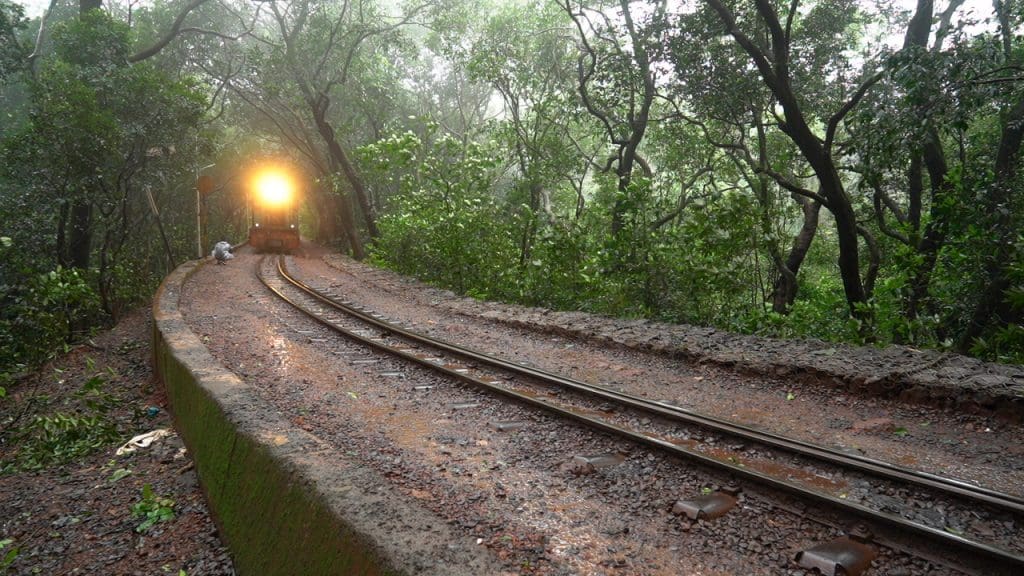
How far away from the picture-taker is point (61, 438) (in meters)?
5.66

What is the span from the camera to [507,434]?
4.63m

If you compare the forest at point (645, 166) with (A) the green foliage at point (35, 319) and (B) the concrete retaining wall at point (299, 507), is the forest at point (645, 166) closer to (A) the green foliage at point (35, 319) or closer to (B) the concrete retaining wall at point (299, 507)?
(A) the green foliage at point (35, 319)

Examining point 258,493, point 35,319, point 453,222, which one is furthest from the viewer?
point 453,222

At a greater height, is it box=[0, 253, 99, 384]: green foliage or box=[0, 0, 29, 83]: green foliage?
box=[0, 0, 29, 83]: green foliage

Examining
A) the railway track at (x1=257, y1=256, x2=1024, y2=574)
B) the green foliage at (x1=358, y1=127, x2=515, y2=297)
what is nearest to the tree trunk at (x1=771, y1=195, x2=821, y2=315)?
the green foliage at (x1=358, y1=127, x2=515, y2=297)

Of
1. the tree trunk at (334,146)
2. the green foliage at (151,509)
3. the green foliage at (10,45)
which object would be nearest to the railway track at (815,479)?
the green foliage at (151,509)

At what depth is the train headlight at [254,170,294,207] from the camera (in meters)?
24.7

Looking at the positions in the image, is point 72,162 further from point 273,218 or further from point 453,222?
point 273,218

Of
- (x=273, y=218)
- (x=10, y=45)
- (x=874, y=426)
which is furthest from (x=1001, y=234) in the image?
(x=273, y=218)

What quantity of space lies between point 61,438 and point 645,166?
47.7 feet

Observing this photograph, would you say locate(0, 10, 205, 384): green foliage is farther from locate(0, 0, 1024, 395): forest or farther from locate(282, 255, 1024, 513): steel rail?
locate(282, 255, 1024, 513): steel rail

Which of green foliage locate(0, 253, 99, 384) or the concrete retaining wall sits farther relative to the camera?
green foliage locate(0, 253, 99, 384)

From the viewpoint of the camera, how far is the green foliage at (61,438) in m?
5.38

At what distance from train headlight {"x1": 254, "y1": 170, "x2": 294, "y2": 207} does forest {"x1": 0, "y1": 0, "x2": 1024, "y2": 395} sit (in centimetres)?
354
